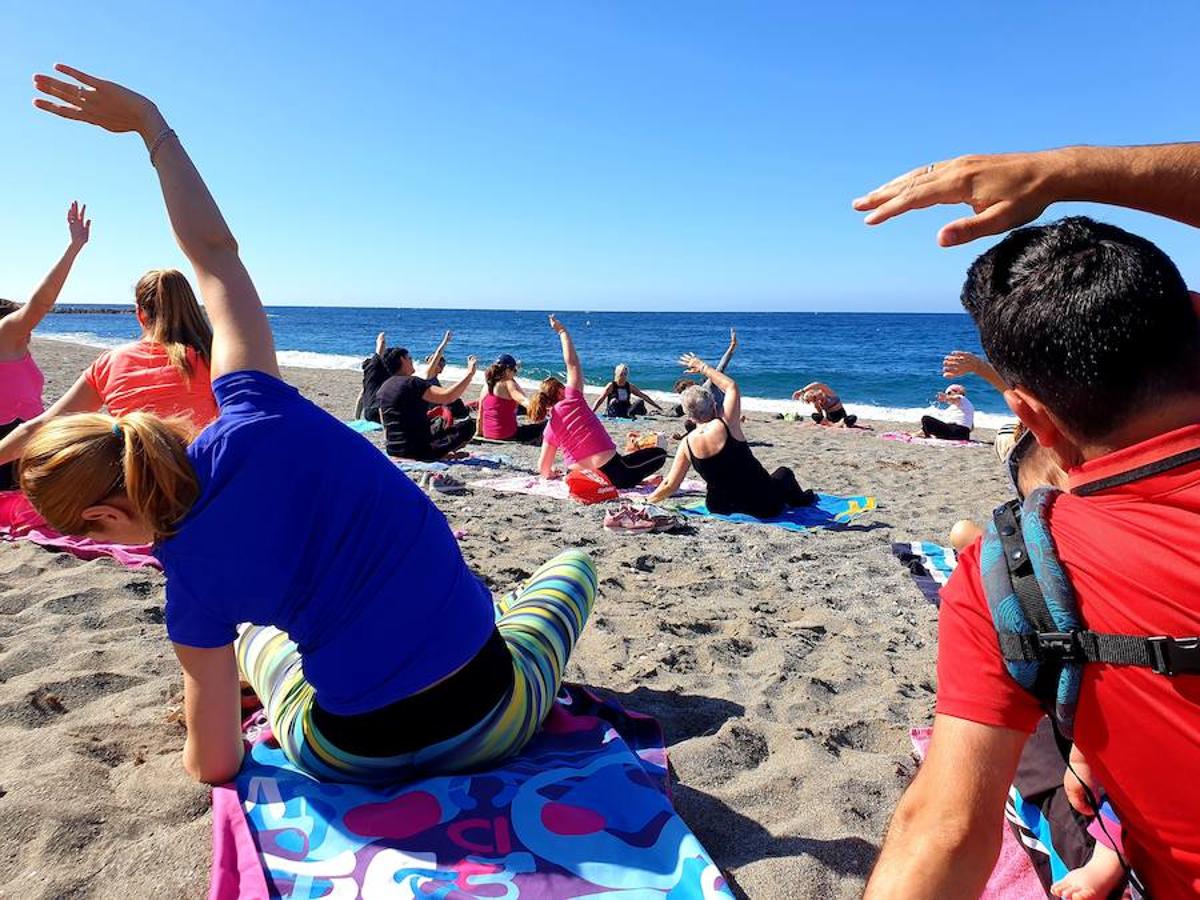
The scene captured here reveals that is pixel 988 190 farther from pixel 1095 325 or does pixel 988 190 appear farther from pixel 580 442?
pixel 580 442

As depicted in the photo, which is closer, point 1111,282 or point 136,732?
point 1111,282

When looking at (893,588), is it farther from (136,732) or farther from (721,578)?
(136,732)

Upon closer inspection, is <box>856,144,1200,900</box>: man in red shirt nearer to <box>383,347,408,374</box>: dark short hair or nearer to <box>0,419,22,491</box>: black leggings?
<box>0,419,22,491</box>: black leggings

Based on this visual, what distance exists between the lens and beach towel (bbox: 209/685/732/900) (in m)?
2.10

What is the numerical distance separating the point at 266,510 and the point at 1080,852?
2.25m

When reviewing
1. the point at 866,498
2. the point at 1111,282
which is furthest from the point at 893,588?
the point at 1111,282

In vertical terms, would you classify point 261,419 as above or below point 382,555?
above

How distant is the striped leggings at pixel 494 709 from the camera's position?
2.47 metres

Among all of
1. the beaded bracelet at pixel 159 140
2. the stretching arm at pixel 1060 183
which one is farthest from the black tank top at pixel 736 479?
the stretching arm at pixel 1060 183

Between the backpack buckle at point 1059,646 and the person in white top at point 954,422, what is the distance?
12.6m

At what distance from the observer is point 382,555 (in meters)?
2.23

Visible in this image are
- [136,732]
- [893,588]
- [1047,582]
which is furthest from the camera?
[893,588]

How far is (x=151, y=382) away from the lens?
4258mm

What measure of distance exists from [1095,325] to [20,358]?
6.16 m
